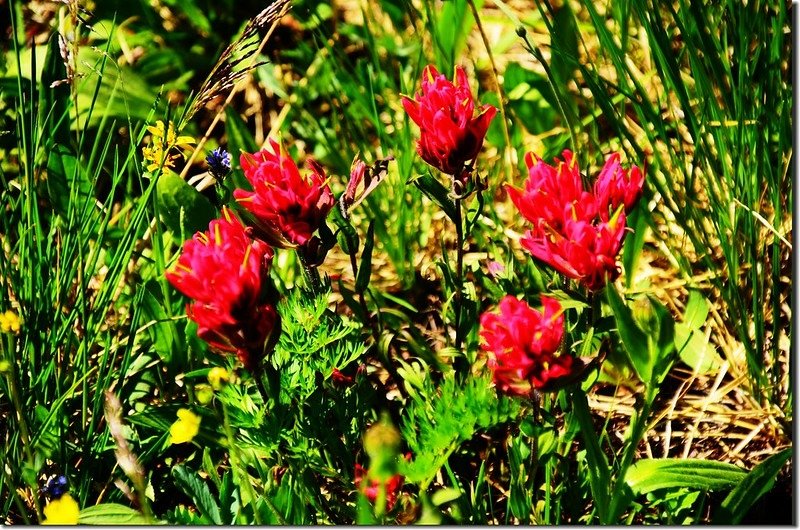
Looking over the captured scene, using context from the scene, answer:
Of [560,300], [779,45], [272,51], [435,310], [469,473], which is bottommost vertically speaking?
[469,473]

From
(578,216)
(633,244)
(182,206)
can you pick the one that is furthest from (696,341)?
(182,206)

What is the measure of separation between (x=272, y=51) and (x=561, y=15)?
0.81m

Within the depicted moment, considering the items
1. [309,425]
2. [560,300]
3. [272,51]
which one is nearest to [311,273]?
[309,425]

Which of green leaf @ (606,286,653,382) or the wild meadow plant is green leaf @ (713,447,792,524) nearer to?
the wild meadow plant

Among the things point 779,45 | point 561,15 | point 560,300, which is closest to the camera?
point 560,300

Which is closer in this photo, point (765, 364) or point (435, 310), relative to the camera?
point (765, 364)

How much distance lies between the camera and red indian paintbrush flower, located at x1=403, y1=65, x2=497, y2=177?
118 centimetres

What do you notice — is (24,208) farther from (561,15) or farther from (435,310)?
(561,15)

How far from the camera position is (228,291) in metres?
1.04

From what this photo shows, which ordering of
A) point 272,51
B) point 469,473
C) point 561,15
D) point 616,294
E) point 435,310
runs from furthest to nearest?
point 272,51 < point 561,15 < point 435,310 < point 469,473 < point 616,294

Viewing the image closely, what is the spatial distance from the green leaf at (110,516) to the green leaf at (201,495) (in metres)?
0.06

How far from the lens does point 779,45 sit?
130cm

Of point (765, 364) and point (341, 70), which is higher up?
point (341, 70)

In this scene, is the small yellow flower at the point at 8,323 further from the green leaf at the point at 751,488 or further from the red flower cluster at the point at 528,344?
the green leaf at the point at 751,488
